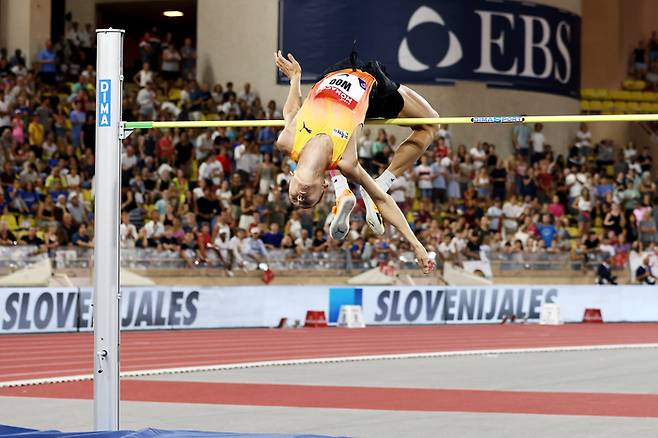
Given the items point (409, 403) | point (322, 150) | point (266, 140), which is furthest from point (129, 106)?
point (322, 150)

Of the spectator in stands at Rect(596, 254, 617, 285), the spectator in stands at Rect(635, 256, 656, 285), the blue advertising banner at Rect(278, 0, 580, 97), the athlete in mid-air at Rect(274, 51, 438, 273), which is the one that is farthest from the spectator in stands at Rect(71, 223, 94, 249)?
the athlete in mid-air at Rect(274, 51, 438, 273)

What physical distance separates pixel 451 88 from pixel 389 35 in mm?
1671

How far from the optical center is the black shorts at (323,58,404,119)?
7.94m

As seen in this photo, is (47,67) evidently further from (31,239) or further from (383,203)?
(383,203)

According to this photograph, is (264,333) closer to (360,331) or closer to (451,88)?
(360,331)

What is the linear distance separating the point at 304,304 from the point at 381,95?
1307 cm

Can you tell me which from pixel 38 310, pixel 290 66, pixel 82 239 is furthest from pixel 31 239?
pixel 290 66

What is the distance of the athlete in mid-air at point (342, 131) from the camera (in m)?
7.57

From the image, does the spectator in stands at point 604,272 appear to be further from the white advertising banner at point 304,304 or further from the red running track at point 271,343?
the red running track at point 271,343

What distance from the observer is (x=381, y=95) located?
796cm

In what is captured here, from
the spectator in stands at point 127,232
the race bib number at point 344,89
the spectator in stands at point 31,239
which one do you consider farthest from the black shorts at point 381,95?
the spectator in stands at point 127,232

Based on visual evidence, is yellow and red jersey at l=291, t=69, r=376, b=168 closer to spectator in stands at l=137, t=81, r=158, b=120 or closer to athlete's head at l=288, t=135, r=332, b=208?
athlete's head at l=288, t=135, r=332, b=208

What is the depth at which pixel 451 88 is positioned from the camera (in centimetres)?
2691

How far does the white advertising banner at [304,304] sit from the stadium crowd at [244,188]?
54cm
